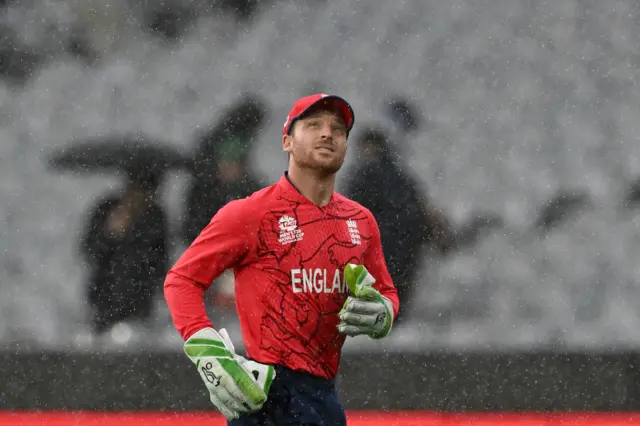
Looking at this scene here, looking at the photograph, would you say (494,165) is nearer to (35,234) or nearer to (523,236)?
(523,236)

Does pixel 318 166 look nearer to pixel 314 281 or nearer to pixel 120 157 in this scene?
pixel 314 281

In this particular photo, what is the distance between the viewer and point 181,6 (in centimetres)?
739

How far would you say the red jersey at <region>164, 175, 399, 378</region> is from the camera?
9.08 ft

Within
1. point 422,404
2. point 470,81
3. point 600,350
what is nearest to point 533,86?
point 470,81

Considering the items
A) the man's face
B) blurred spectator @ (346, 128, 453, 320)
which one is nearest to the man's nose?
the man's face

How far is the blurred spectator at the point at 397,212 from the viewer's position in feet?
22.1

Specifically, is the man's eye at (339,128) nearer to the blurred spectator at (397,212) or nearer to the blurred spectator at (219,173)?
the blurred spectator at (397,212)

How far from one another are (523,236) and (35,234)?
11.1ft

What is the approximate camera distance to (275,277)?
2812 mm

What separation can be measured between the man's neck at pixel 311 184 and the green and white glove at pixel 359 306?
0.26 m

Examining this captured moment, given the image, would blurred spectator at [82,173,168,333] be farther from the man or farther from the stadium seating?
the man

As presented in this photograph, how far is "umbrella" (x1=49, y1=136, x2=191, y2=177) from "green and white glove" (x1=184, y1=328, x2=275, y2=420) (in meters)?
4.47

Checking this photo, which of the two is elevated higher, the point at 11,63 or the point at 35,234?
the point at 11,63

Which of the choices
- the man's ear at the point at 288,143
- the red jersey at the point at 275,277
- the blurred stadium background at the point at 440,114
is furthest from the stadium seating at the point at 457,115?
the red jersey at the point at 275,277
